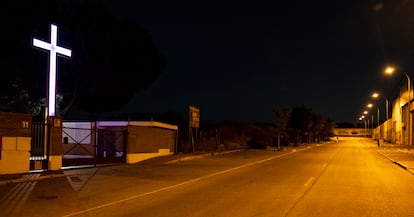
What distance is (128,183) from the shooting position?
1830 centimetres

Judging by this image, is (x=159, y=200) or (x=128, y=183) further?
(x=128, y=183)

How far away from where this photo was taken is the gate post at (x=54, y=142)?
73.2 ft

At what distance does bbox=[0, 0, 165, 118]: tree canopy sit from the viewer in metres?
29.3

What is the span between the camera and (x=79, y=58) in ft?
108

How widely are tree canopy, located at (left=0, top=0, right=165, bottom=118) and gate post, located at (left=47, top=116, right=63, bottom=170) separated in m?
8.01

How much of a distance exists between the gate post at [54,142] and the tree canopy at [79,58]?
8.01 meters

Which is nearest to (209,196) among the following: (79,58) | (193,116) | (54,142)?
(54,142)

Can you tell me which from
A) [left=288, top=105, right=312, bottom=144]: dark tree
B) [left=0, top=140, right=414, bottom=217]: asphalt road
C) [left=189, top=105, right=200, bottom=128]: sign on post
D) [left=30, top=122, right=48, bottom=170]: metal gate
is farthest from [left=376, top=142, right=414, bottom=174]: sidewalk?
[left=288, top=105, right=312, bottom=144]: dark tree

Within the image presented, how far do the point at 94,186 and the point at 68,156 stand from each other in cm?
1922

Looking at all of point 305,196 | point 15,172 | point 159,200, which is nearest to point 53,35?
point 15,172

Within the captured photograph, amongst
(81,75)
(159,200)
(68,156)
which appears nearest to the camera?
(159,200)

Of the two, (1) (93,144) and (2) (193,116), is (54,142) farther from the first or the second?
(2) (193,116)

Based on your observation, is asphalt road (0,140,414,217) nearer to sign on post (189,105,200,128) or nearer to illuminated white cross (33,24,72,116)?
illuminated white cross (33,24,72,116)

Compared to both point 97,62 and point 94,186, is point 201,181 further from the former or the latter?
point 97,62
